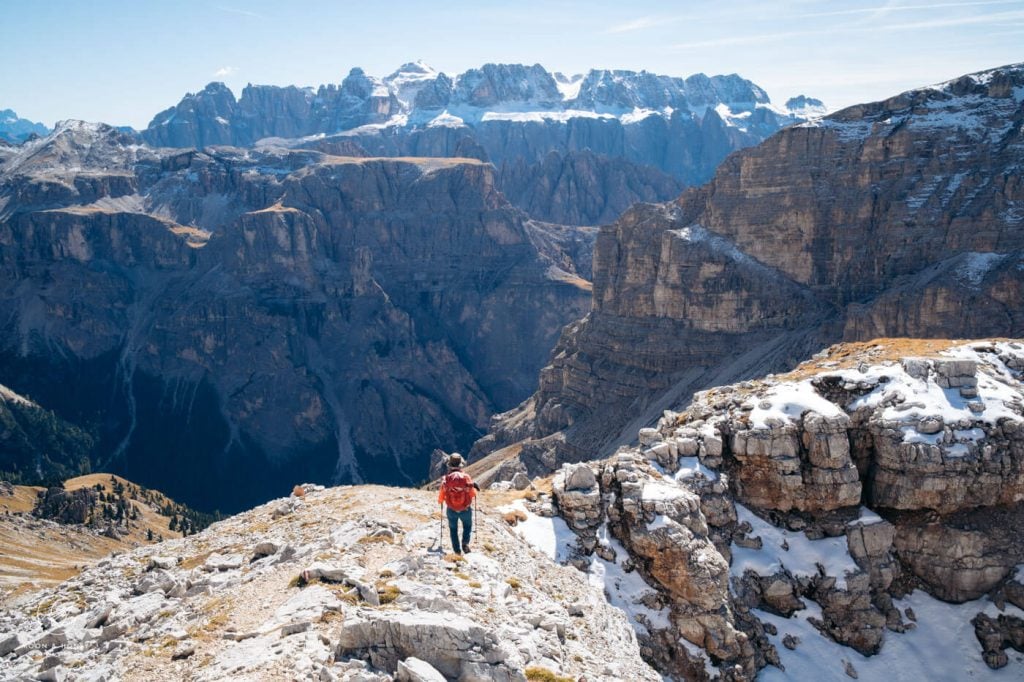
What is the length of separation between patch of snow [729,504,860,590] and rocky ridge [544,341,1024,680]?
73mm

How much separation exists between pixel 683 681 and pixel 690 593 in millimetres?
3478

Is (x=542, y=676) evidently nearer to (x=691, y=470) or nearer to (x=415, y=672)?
(x=415, y=672)

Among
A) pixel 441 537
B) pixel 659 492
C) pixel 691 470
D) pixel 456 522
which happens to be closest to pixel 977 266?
pixel 691 470

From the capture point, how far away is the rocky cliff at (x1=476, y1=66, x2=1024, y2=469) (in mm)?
120000

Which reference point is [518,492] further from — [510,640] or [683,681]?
[510,640]

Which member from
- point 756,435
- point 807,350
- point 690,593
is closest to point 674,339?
point 807,350

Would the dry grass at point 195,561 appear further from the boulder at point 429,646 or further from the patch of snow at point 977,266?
the patch of snow at point 977,266

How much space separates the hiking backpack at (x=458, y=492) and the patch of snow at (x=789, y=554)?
17.2 metres

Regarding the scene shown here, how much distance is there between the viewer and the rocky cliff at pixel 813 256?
12000 centimetres

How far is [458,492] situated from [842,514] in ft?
79.1

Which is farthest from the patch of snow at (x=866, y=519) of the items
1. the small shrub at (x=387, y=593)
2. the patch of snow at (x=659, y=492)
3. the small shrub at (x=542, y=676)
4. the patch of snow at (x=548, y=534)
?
the small shrub at (x=387, y=593)

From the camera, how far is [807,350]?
126 m

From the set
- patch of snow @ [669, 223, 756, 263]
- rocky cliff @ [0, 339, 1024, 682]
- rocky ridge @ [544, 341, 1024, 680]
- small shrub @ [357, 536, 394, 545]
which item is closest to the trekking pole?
rocky cliff @ [0, 339, 1024, 682]

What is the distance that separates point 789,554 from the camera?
42125 millimetres
